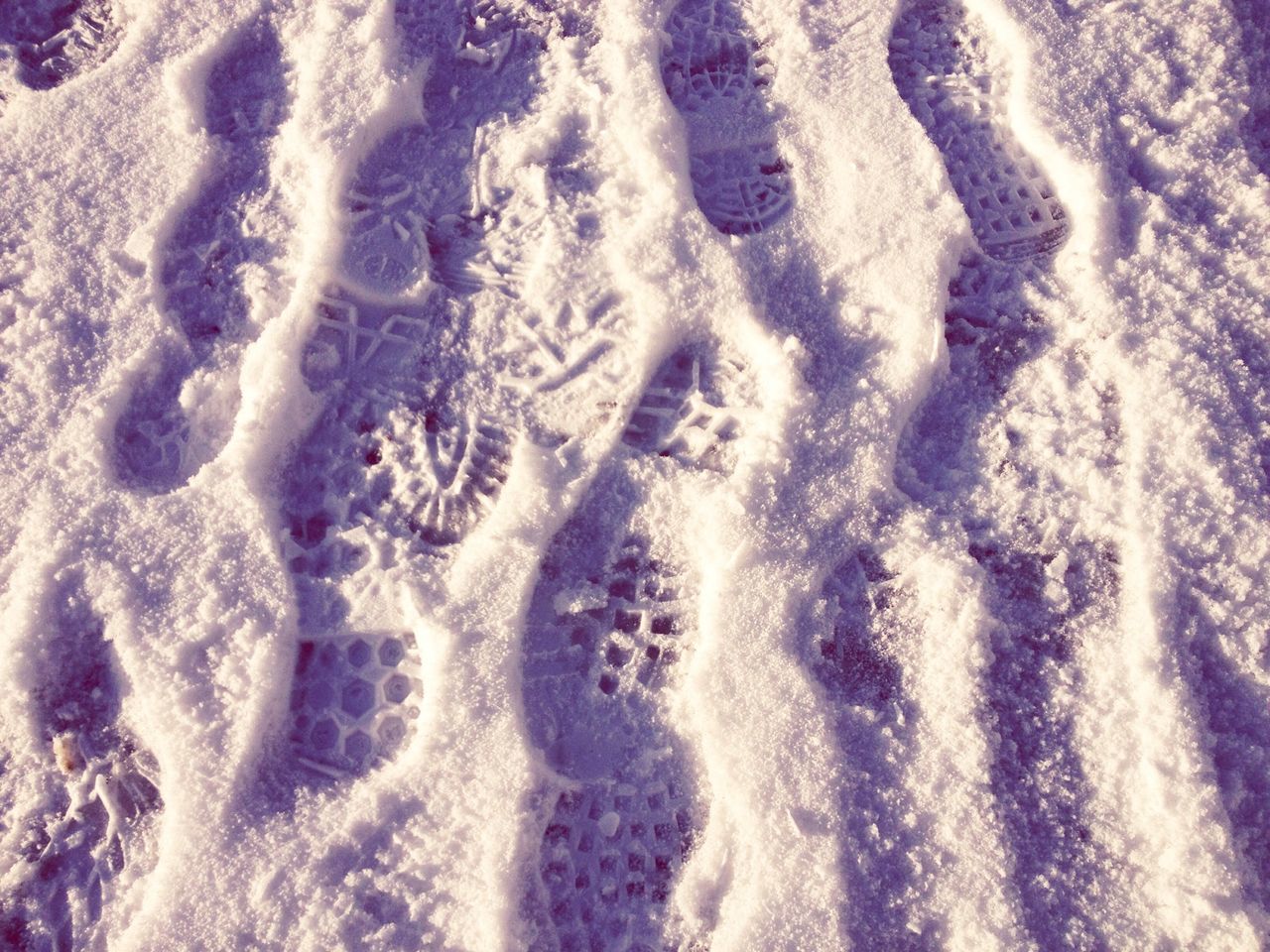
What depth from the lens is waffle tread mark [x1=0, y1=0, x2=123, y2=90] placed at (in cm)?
155

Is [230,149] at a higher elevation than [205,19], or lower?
lower

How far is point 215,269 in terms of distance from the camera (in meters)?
1.43

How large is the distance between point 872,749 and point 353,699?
A: 735 millimetres

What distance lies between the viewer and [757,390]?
1374mm

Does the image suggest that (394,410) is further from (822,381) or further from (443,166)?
(822,381)

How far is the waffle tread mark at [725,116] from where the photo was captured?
1.48 m

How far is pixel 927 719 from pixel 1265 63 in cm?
139

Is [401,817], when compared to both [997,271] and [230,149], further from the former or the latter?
[997,271]

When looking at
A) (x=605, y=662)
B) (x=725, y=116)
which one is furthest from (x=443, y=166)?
(x=605, y=662)

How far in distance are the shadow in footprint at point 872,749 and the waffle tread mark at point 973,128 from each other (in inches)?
25.1

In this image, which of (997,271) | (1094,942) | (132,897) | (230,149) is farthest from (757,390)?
(132,897)

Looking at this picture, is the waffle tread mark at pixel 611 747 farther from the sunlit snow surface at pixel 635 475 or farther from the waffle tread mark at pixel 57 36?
the waffle tread mark at pixel 57 36

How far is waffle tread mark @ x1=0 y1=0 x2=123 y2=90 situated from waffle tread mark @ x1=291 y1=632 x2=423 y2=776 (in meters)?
1.15

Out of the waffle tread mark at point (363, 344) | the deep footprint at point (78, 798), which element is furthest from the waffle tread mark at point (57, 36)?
the deep footprint at point (78, 798)
